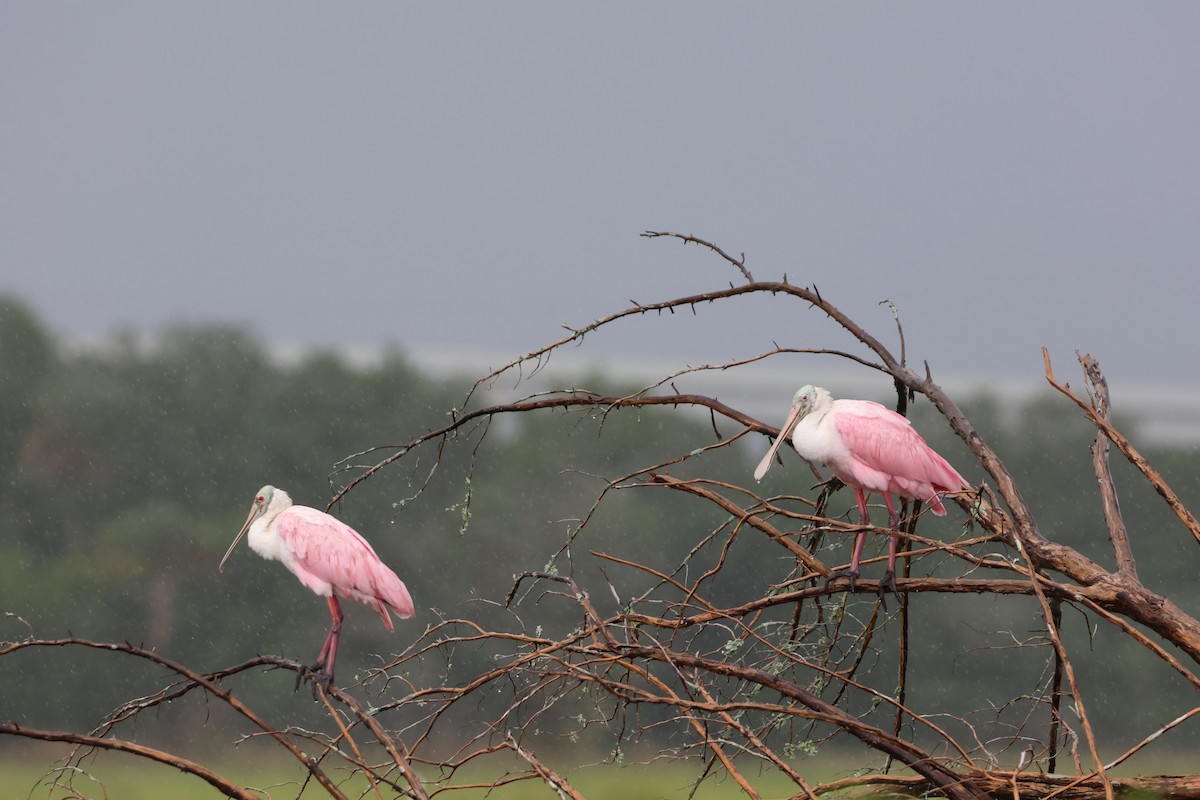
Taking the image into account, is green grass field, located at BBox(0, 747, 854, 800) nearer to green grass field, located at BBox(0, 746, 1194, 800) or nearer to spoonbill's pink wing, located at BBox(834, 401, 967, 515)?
green grass field, located at BBox(0, 746, 1194, 800)

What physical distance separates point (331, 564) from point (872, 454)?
5.84 ft

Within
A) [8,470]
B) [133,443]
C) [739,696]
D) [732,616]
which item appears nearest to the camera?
[732,616]


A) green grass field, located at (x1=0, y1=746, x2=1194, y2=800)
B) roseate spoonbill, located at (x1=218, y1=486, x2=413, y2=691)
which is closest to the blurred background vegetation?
green grass field, located at (x1=0, y1=746, x2=1194, y2=800)

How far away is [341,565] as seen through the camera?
4.47 m

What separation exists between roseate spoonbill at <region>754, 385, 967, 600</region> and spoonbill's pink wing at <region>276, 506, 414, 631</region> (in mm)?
1402

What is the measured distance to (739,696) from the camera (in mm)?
3271

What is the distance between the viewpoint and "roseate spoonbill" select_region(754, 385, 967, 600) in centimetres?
368

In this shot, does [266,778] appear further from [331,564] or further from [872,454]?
[872,454]

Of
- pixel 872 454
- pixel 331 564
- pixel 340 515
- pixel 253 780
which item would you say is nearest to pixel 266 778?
pixel 253 780

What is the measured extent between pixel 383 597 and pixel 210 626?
14.3 meters

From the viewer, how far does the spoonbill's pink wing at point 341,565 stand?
4.48 meters

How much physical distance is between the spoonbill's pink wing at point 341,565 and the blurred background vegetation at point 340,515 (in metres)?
10.2

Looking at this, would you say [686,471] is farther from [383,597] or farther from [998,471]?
[998,471]

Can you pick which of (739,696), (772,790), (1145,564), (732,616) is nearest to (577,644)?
(732,616)
